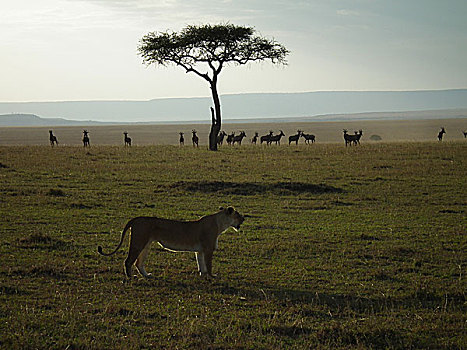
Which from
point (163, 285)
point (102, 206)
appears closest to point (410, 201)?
point (102, 206)

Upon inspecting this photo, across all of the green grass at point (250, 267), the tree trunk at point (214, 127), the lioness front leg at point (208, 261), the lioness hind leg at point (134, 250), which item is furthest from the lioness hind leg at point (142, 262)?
the tree trunk at point (214, 127)

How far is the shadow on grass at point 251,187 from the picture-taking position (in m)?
20.3

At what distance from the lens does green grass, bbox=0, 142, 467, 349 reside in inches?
281

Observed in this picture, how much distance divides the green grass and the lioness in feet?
1.32

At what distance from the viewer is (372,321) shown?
297 inches

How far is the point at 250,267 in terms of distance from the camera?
1046cm

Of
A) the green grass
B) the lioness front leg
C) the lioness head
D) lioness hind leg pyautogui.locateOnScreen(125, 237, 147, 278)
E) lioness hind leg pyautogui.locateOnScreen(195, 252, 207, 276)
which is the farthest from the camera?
the lioness head

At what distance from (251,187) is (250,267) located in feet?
34.5

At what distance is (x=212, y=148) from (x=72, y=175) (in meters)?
16.2

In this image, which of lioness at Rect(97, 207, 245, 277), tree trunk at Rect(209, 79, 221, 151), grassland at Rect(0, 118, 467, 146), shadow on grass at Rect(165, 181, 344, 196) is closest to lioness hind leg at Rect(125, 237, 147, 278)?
lioness at Rect(97, 207, 245, 277)

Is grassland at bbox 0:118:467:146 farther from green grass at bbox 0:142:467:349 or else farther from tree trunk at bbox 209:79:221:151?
green grass at bbox 0:142:467:349

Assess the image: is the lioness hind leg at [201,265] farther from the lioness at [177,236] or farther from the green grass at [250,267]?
the green grass at [250,267]

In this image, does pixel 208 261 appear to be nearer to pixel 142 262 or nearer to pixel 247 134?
pixel 142 262

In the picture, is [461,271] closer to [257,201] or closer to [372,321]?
[372,321]
